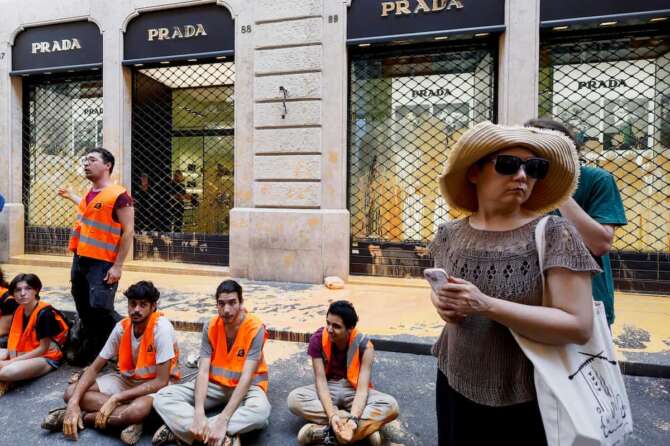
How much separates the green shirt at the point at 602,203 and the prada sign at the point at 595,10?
5.53 metres

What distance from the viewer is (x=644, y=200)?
262 inches

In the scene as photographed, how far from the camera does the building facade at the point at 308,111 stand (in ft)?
21.8

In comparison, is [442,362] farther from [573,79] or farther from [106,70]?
[106,70]

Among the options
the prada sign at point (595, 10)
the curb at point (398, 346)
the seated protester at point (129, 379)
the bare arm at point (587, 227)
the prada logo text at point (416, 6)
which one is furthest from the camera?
the prada logo text at point (416, 6)

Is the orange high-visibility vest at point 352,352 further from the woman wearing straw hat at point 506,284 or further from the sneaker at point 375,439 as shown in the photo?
the woman wearing straw hat at point 506,284

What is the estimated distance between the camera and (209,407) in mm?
3113

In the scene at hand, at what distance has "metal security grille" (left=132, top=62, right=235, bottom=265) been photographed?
337 inches

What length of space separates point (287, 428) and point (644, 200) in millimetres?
6511

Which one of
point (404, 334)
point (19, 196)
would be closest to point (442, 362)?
point (404, 334)

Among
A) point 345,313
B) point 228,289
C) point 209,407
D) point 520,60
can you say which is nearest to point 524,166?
point 345,313

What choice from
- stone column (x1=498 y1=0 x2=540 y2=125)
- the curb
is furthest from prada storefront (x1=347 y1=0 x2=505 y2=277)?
the curb

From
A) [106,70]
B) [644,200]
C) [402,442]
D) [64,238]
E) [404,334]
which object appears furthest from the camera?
[64,238]

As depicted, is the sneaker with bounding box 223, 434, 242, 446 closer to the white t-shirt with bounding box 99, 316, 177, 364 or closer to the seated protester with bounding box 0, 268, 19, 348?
the white t-shirt with bounding box 99, 316, 177, 364

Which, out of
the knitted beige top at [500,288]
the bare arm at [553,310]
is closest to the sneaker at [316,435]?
the knitted beige top at [500,288]
